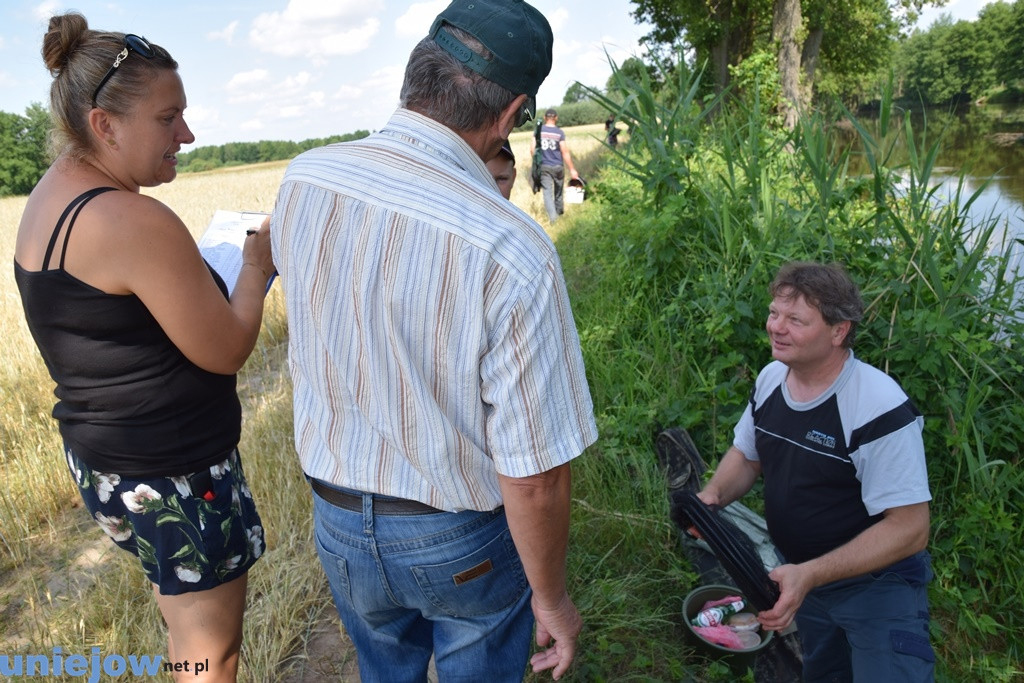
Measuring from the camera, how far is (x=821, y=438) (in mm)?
2309

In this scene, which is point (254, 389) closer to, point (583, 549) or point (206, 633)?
point (583, 549)

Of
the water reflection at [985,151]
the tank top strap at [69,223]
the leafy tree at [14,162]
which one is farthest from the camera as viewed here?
the leafy tree at [14,162]

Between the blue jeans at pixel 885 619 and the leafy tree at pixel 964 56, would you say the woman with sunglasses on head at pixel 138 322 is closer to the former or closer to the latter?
the blue jeans at pixel 885 619

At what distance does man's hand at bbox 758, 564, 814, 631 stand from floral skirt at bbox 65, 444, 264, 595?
1.51 meters

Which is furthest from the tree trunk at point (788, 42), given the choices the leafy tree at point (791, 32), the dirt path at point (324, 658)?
the dirt path at point (324, 658)

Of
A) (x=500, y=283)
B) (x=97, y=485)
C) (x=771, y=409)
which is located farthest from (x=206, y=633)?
(x=771, y=409)

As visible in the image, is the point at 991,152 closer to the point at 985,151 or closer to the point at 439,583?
the point at 985,151

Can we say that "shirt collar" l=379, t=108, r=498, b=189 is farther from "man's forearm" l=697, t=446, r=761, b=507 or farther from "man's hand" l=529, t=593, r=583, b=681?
"man's forearm" l=697, t=446, r=761, b=507

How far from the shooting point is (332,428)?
4.81 feet

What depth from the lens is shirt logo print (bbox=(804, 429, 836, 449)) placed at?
228 cm

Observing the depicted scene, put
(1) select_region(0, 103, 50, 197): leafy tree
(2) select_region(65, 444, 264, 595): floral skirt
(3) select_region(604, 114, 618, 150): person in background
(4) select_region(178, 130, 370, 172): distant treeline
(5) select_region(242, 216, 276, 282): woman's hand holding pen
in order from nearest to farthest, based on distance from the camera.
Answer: (2) select_region(65, 444, 264, 595): floral skirt → (5) select_region(242, 216, 276, 282): woman's hand holding pen → (3) select_region(604, 114, 618, 150): person in background → (1) select_region(0, 103, 50, 197): leafy tree → (4) select_region(178, 130, 370, 172): distant treeline

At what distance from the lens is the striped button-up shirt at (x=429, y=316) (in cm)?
119

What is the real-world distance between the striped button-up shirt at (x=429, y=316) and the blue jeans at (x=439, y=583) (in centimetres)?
7

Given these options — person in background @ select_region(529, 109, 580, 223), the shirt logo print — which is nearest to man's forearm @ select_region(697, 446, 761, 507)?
the shirt logo print
